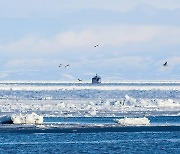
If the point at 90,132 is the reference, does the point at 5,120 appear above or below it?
above

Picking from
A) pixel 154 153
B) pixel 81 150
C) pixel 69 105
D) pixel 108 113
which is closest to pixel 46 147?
pixel 81 150

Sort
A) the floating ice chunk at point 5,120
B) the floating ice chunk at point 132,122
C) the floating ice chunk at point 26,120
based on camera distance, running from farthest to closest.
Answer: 1. the floating ice chunk at point 5,120
2. the floating ice chunk at point 26,120
3. the floating ice chunk at point 132,122

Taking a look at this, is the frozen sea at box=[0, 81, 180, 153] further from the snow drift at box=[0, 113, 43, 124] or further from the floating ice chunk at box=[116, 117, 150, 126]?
the snow drift at box=[0, 113, 43, 124]

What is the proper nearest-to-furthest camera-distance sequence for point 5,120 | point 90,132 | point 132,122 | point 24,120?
point 90,132
point 132,122
point 24,120
point 5,120

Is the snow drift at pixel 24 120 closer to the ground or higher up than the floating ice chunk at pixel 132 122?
higher up

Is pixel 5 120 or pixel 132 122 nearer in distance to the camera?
pixel 132 122

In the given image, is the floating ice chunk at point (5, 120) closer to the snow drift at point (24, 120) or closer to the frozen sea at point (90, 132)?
the snow drift at point (24, 120)

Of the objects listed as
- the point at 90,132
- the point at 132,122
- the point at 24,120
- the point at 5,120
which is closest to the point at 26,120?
the point at 24,120

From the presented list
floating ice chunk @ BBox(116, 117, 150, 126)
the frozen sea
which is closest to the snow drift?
the frozen sea

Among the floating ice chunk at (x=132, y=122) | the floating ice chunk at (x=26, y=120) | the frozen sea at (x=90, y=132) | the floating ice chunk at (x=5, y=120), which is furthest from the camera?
the floating ice chunk at (x=5, y=120)

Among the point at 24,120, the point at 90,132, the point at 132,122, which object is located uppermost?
the point at 24,120

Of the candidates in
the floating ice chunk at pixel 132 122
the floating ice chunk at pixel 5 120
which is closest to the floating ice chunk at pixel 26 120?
the floating ice chunk at pixel 5 120

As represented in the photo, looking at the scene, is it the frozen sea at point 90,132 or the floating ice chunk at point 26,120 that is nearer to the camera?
the frozen sea at point 90,132

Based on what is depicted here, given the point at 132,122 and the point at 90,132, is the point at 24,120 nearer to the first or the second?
the point at 90,132
